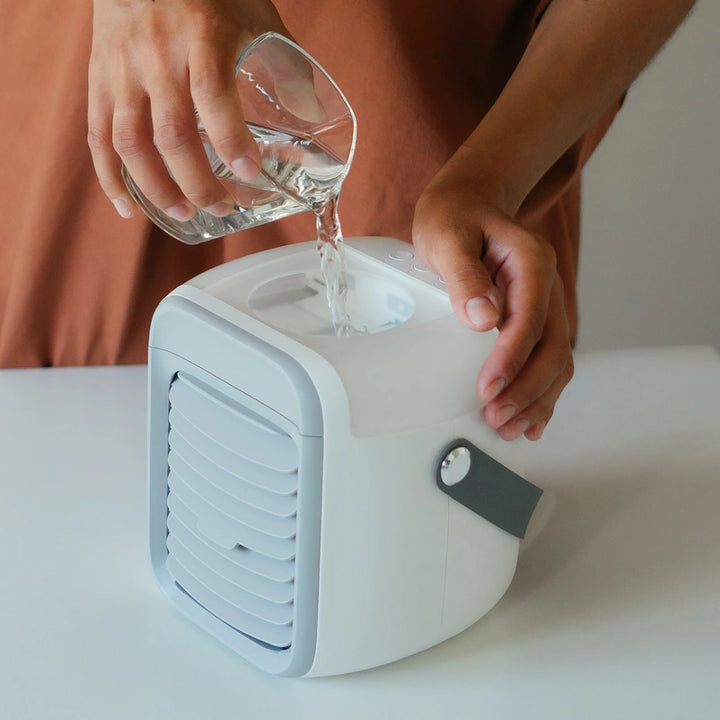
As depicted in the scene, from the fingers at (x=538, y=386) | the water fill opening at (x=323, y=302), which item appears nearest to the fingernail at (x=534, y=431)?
the fingers at (x=538, y=386)

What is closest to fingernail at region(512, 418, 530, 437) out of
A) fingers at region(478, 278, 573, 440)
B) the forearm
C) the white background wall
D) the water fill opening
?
fingers at region(478, 278, 573, 440)

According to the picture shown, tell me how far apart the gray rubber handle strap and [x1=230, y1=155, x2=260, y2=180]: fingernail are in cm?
20

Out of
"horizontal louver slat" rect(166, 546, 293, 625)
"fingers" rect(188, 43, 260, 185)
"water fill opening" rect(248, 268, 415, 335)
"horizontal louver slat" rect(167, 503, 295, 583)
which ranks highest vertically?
"fingers" rect(188, 43, 260, 185)

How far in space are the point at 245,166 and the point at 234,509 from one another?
212 millimetres

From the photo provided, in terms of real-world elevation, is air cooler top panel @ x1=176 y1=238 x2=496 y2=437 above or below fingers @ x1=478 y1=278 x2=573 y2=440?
above

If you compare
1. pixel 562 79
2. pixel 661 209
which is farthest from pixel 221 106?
pixel 661 209

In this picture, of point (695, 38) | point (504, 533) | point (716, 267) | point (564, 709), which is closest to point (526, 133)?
point (504, 533)

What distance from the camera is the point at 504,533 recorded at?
A: 764 millimetres

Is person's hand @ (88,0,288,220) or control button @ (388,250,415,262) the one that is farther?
control button @ (388,250,415,262)

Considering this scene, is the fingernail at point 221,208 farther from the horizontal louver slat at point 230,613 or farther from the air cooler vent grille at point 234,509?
the horizontal louver slat at point 230,613

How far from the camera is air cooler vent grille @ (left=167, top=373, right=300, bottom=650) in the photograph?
2.28 ft

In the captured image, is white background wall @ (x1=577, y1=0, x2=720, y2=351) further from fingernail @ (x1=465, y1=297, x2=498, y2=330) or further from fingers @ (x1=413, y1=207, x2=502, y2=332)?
fingernail @ (x1=465, y1=297, x2=498, y2=330)

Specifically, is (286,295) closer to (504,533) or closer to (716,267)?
(504,533)

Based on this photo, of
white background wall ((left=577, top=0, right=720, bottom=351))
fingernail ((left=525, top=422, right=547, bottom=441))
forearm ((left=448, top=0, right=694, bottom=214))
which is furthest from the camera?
white background wall ((left=577, top=0, right=720, bottom=351))
